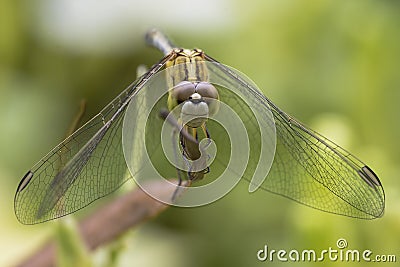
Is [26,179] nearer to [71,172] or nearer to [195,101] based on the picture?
[71,172]

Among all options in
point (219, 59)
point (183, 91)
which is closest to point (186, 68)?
point (183, 91)

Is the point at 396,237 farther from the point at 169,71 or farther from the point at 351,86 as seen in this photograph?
the point at 169,71

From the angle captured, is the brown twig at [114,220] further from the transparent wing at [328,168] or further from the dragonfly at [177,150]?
the transparent wing at [328,168]

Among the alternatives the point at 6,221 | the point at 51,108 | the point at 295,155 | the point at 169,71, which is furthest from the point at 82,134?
the point at 51,108

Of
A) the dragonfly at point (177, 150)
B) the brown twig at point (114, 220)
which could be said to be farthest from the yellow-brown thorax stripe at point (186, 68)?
the brown twig at point (114, 220)

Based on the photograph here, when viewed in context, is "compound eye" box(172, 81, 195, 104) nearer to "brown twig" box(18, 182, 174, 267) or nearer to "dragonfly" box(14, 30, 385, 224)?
"dragonfly" box(14, 30, 385, 224)

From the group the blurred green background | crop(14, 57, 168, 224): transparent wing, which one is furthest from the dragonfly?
the blurred green background
